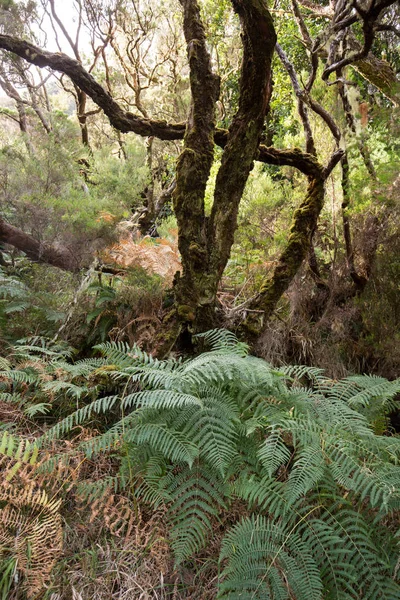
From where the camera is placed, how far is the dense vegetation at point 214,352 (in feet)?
5.13

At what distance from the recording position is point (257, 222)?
201 inches

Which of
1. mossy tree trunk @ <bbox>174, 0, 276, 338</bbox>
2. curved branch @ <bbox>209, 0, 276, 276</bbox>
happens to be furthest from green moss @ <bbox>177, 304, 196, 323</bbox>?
curved branch @ <bbox>209, 0, 276, 276</bbox>

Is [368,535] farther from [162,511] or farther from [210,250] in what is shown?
[210,250]

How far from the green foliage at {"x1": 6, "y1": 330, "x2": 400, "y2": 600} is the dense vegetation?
1 cm

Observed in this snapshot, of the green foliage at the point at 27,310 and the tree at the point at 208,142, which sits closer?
the tree at the point at 208,142

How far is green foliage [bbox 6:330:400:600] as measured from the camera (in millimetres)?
1483

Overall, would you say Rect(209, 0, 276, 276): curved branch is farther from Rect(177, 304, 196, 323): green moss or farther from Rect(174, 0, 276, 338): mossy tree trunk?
Rect(177, 304, 196, 323): green moss

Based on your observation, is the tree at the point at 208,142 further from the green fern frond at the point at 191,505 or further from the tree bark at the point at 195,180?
the green fern frond at the point at 191,505

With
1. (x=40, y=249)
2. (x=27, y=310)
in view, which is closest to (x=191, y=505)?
(x=27, y=310)

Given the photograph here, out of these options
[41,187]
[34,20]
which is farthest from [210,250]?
[34,20]

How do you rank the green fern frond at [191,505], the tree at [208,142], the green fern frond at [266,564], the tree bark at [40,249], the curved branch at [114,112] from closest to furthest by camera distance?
the green fern frond at [266,564] → the green fern frond at [191,505] → the tree at [208,142] → the curved branch at [114,112] → the tree bark at [40,249]

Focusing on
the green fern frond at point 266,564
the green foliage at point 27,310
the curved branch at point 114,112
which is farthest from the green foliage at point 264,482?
the curved branch at point 114,112

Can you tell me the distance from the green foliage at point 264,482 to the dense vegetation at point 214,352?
0.04ft

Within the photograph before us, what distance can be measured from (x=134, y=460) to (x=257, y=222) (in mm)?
3908
